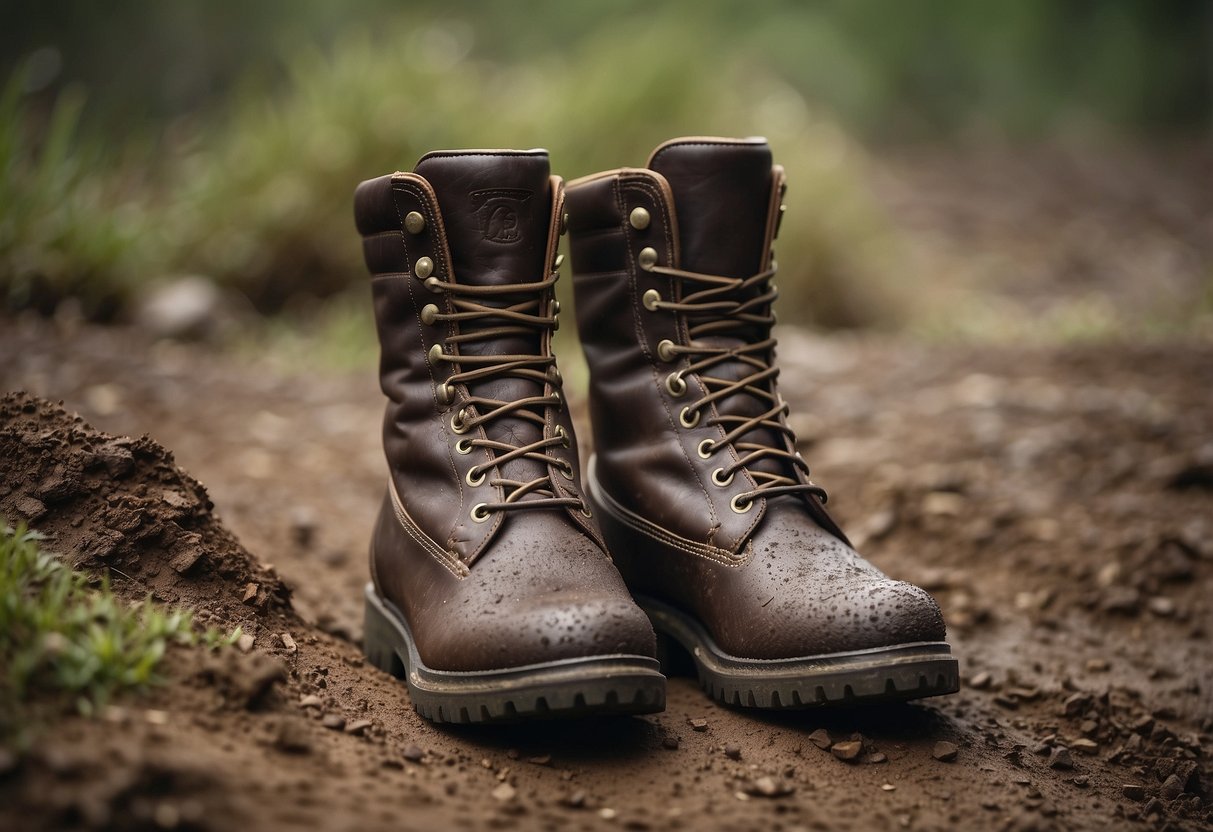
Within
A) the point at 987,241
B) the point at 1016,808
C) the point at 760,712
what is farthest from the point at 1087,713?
the point at 987,241

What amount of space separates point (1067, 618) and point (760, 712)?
1040 millimetres

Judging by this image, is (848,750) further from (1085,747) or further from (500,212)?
(500,212)

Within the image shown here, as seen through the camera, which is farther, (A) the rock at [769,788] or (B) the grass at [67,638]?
(A) the rock at [769,788]

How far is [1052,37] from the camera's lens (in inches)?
464

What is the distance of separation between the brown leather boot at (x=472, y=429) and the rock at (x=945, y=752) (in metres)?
0.48

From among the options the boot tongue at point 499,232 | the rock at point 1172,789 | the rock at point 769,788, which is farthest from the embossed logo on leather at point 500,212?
the rock at point 1172,789

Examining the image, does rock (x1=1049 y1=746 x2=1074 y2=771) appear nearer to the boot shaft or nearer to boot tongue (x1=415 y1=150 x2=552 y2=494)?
the boot shaft

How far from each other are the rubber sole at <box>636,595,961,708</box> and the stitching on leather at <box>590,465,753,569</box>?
0.16 m

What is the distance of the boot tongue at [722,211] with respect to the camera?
6.03ft

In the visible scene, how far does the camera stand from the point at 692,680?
190 cm

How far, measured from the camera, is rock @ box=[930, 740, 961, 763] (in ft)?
5.23

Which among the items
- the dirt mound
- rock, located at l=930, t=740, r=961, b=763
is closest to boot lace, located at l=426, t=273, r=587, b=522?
the dirt mound

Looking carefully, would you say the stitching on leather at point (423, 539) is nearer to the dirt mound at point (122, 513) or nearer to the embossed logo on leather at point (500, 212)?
the dirt mound at point (122, 513)

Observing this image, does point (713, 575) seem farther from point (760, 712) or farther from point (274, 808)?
point (274, 808)
